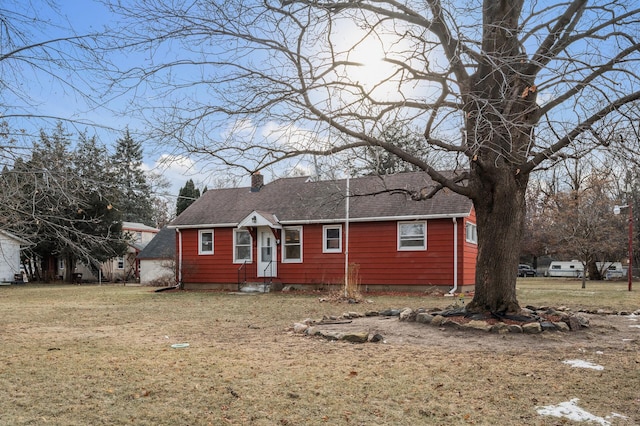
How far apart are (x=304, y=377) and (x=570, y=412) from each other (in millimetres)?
2513

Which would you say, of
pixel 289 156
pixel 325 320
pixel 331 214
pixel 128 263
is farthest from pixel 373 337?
pixel 128 263

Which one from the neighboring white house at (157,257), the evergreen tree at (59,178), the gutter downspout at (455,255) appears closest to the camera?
the evergreen tree at (59,178)

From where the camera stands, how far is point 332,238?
20188mm

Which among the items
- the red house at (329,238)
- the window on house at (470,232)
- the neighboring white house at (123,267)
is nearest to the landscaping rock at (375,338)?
the red house at (329,238)

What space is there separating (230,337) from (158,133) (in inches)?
131

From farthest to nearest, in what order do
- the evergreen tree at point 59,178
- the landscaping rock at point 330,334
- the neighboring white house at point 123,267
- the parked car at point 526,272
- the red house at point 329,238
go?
1. the parked car at point 526,272
2. the neighboring white house at point 123,267
3. the red house at point 329,238
4. the landscaping rock at point 330,334
5. the evergreen tree at point 59,178

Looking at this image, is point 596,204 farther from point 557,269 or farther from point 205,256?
point 205,256

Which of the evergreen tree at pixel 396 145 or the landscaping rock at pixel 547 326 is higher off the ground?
the evergreen tree at pixel 396 145

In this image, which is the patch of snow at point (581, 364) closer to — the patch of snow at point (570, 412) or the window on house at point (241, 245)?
the patch of snow at point (570, 412)

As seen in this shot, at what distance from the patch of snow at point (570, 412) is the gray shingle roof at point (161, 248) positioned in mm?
26235

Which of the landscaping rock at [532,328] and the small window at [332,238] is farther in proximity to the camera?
the small window at [332,238]

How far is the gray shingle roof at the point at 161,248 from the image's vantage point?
95.8 ft

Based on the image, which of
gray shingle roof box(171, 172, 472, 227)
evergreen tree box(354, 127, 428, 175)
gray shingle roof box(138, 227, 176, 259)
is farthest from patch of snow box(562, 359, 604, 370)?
gray shingle roof box(138, 227, 176, 259)

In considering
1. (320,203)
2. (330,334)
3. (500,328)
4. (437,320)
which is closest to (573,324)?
(500,328)
